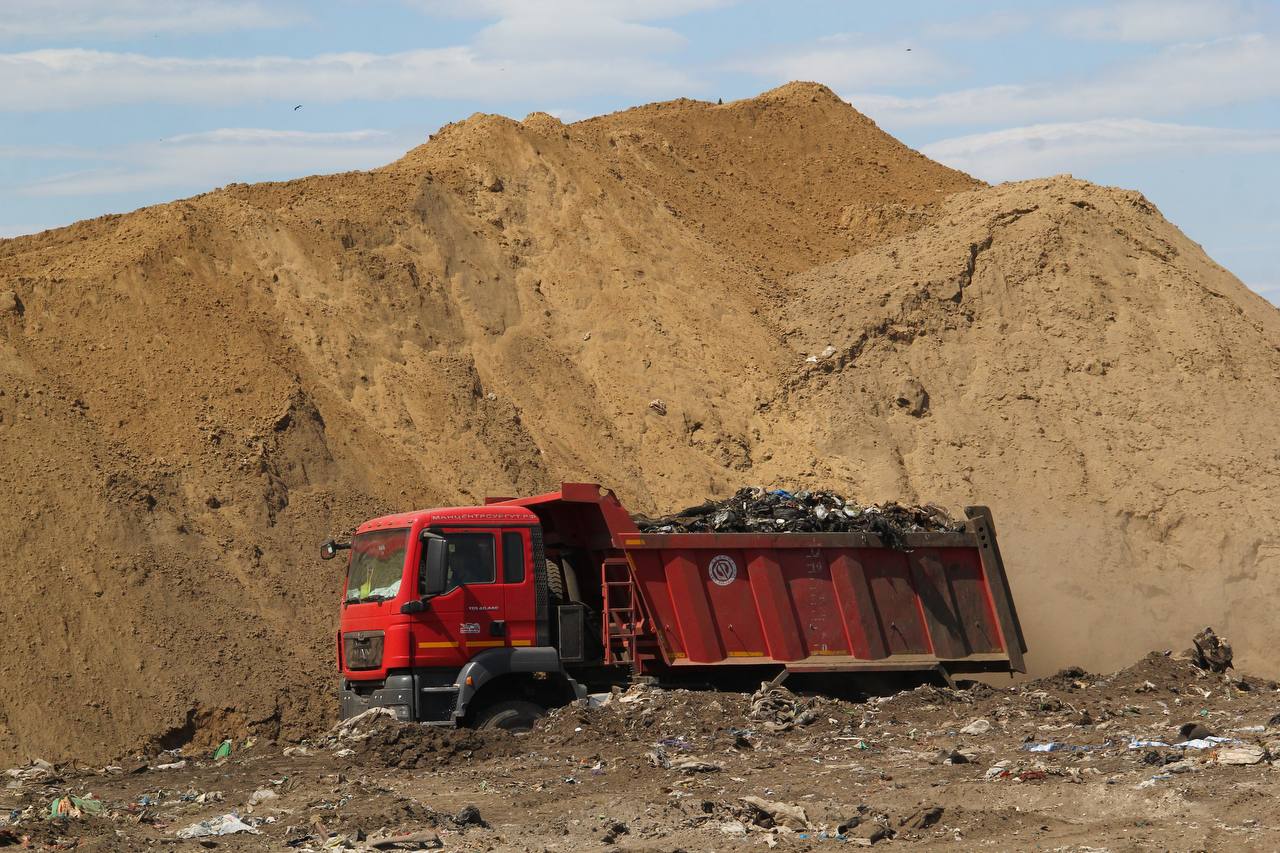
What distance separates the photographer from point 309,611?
17844mm

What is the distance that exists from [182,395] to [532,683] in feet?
30.4

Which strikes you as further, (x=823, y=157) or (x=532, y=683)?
(x=823, y=157)

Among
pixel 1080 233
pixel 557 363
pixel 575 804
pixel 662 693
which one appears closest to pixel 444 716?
pixel 662 693

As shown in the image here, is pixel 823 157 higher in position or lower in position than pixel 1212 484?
higher

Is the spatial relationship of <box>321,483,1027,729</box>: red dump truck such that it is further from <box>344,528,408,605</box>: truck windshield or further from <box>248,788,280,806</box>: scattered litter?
<box>248,788,280,806</box>: scattered litter

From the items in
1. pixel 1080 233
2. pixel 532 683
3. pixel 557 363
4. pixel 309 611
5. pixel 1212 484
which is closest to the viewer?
pixel 532 683

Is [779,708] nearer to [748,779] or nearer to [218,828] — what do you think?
[748,779]

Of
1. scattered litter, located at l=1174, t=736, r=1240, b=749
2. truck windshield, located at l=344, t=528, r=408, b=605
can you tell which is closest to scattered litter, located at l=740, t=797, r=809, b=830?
scattered litter, located at l=1174, t=736, r=1240, b=749

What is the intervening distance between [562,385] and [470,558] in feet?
36.5

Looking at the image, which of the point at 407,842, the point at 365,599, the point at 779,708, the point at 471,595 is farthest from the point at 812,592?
the point at 407,842

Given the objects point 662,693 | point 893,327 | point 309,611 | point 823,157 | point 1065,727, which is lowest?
point 1065,727

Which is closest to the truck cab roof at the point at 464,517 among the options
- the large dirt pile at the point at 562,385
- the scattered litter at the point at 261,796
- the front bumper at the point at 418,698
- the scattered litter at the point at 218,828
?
the front bumper at the point at 418,698

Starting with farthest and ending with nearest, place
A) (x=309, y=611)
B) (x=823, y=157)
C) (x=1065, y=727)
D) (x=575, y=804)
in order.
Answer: (x=823, y=157), (x=309, y=611), (x=1065, y=727), (x=575, y=804)

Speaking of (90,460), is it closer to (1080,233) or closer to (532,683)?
(532,683)
